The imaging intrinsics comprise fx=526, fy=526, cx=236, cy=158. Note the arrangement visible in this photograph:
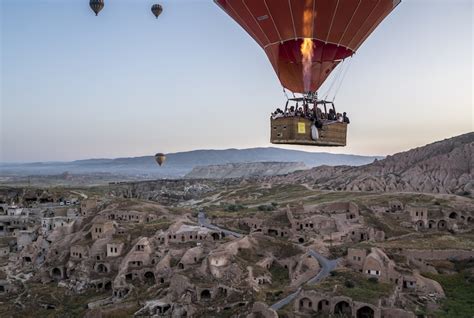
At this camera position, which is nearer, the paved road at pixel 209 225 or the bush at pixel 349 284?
the bush at pixel 349 284

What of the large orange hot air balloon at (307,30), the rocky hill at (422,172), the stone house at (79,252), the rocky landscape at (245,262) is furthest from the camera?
the rocky hill at (422,172)

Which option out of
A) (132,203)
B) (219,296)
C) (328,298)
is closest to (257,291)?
(219,296)

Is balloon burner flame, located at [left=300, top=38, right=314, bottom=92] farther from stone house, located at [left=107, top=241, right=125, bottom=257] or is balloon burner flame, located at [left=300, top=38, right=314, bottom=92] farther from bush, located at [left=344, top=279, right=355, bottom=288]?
stone house, located at [left=107, top=241, right=125, bottom=257]

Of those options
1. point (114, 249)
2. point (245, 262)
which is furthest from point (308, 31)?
point (114, 249)

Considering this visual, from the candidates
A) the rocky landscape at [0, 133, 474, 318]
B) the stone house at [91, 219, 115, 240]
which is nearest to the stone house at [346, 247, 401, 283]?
the rocky landscape at [0, 133, 474, 318]

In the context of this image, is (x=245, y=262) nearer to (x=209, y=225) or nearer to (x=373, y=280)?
(x=373, y=280)

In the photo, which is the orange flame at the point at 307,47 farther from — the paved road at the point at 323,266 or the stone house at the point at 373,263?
the stone house at the point at 373,263

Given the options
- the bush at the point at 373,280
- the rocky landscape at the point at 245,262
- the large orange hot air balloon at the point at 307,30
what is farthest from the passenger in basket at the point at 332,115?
the bush at the point at 373,280

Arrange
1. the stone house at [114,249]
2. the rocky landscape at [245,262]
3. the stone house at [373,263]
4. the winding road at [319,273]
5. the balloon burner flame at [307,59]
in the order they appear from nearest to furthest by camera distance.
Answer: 1. the balloon burner flame at [307,59]
2. the winding road at [319,273]
3. the rocky landscape at [245,262]
4. the stone house at [373,263]
5. the stone house at [114,249]
